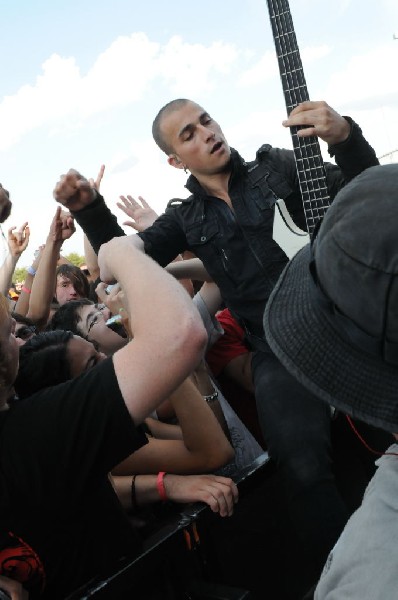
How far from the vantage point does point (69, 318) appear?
10.3 ft

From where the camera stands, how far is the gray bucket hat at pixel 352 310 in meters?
0.71

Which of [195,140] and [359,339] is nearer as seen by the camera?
[359,339]

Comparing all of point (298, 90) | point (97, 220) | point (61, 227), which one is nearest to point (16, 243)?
point (61, 227)

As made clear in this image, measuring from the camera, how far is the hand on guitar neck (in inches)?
88.1

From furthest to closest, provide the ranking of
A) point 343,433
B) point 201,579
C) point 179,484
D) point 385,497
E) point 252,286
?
point 252,286 < point 343,433 < point 179,484 < point 201,579 < point 385,497

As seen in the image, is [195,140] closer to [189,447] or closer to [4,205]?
[4,205]

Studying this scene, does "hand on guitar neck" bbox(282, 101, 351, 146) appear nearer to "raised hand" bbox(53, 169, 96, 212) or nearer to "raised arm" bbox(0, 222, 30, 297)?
"raised hand" bbox(53, 169, 96, 212)

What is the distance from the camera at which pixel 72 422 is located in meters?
1.22

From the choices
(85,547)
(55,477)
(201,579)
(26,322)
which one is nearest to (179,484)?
(201,579)

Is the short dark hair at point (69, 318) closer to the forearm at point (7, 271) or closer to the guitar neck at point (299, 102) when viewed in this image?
the forearm at point (7, 271)

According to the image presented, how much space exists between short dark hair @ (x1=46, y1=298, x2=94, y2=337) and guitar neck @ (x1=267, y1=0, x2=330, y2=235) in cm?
138

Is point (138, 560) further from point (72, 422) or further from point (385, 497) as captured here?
point (385, 497)

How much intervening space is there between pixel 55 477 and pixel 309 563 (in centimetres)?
113

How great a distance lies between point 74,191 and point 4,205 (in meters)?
0.93
